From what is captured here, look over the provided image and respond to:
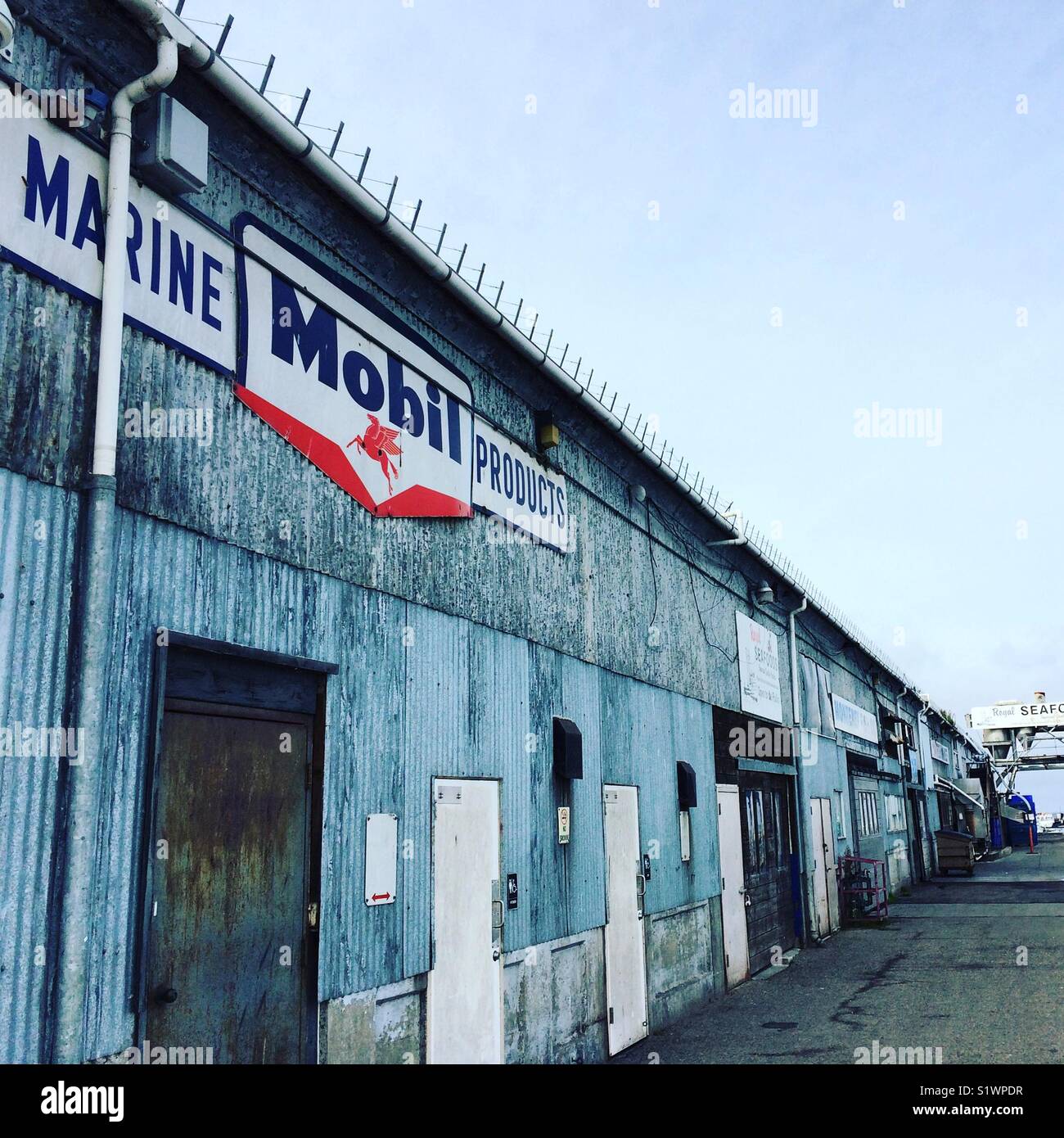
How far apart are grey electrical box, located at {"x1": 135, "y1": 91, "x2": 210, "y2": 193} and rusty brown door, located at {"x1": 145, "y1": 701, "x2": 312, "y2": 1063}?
2.76 metres

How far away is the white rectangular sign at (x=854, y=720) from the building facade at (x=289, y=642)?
12.3 metres

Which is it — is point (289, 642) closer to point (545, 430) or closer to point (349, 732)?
point (349, 732)

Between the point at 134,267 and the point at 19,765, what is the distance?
253 cm

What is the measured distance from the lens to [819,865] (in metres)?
17.9

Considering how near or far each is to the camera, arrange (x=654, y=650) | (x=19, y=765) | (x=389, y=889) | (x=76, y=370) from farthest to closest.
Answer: (x=654, y=650), (x=389, y=889), (x=76, y=370), (x=19, y=765)

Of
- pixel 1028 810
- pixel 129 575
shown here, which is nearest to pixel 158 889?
pixel 129 575

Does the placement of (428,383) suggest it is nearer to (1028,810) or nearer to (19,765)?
(19,765)

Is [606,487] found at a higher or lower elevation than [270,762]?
higher

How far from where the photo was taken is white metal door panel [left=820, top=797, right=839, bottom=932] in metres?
18.4

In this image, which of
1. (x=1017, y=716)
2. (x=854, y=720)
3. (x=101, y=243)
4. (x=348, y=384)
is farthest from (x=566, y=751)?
(x=1017, y=716)

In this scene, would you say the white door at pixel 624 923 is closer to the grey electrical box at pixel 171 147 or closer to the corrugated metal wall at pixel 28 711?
the corrugated metal wall at pixel 28 711

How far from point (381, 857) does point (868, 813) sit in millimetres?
20589

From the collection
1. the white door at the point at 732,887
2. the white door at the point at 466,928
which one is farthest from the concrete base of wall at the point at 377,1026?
Answer: the white door at the point at 732,887

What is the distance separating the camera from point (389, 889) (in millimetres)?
6352
